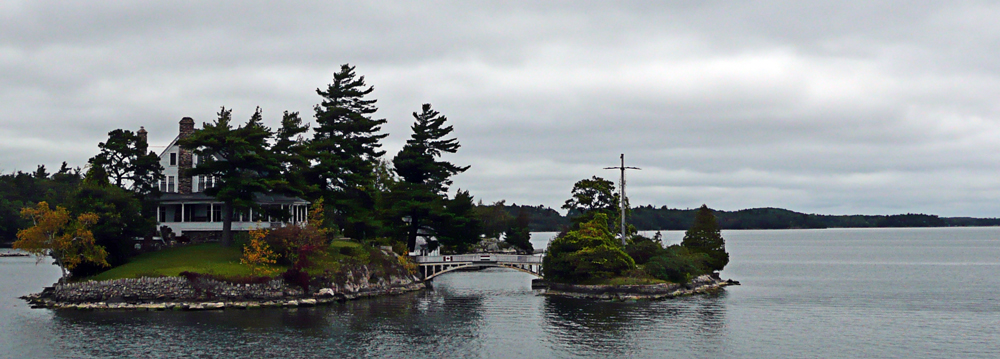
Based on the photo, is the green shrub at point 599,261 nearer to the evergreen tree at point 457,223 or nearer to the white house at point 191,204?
the evergreen tree at point 457,223

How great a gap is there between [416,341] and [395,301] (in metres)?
22.4

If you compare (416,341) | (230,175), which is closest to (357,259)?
(230,175)

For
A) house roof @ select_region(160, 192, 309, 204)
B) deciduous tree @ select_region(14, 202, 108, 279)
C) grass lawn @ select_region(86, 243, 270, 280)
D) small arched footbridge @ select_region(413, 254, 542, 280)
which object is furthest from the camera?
small arched footbridge @ select_region(413, 254, 542, 280)

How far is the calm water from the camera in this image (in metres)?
45.1

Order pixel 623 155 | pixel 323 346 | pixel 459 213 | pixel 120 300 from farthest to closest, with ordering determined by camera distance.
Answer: pixel 459 213
pixel 623 155
pixel 120 300
pixel 323 346

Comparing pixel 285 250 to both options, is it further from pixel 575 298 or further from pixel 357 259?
pixel 575 298

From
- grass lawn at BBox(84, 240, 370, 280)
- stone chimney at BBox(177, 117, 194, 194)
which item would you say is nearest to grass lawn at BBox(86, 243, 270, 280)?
grass lawn at BBox(84, 240, 370, 280)

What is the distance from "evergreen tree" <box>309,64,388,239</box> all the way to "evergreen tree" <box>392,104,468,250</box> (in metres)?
3.41

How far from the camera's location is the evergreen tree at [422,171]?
8856 cm

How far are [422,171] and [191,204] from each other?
26.6m

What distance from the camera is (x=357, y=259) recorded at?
75.4 m

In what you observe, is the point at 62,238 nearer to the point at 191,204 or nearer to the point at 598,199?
the point at 191,204

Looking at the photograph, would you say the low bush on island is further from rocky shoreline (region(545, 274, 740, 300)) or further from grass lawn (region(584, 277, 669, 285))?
rocky shoreline (region(545, 274, 740, 300))

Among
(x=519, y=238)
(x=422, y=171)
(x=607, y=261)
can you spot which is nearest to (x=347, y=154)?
(x=422, y=171)
